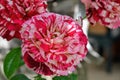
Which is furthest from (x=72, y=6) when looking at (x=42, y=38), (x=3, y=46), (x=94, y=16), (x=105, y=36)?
(x=105, y=36)

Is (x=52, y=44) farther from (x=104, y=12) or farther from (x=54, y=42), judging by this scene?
→ (x=104, y=12)

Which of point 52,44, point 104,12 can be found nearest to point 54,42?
point 52,44

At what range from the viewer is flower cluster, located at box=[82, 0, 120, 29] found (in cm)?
54

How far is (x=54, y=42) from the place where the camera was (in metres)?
0.47

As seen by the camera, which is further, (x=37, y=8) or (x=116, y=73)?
(x=116, y=73)

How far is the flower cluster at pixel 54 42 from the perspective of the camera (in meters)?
0.46

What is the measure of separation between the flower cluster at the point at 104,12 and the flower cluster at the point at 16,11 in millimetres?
81

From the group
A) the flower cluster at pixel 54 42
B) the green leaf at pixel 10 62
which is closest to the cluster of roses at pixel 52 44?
the flower cluster at pixel 54 42

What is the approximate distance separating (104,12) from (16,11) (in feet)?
0.44

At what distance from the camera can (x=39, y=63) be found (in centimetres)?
49

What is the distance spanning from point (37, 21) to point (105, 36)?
2.96 metres

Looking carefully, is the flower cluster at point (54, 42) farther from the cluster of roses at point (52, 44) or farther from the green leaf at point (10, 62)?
the green leaf at point (10, 62)

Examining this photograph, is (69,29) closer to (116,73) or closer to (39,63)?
(39,63)

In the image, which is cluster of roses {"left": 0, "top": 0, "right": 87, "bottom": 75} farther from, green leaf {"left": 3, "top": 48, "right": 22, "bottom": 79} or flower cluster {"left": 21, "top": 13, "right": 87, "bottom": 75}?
green leaf {"left": 3, "top": 48, "right": 22, "bottom": 79}
